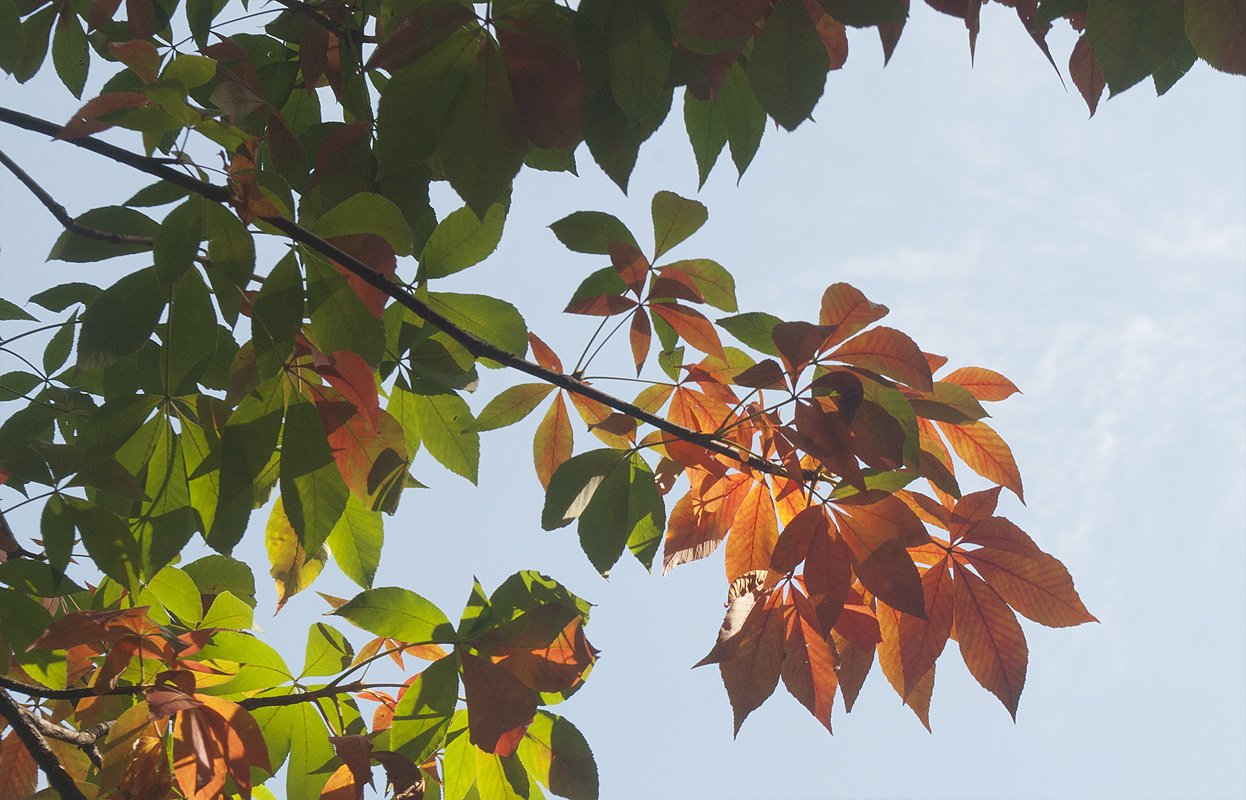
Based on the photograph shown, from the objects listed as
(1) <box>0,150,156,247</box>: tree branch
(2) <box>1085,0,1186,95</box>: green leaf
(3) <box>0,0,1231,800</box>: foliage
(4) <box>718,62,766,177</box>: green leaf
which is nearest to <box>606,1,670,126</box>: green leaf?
(3) <box>0,0,1231,800</box>: foliage

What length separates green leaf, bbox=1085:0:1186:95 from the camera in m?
0.83

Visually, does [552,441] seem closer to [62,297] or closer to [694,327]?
[694,327]

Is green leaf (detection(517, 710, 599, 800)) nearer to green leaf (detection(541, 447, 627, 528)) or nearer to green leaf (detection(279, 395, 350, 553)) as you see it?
green leaf (detection(541, 447, 627, 528))

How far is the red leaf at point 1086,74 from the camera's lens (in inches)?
41.9

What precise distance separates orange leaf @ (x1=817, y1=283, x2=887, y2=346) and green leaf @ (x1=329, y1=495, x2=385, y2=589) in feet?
2.29

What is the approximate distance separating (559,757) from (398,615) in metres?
0.33

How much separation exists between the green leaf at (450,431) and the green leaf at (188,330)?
33 cm

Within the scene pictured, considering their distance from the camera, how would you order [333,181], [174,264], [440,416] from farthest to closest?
[440,416] → [333,181] → [174,264]

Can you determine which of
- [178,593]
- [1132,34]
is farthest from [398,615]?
[1132,34]

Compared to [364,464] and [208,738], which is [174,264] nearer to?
[364,464]

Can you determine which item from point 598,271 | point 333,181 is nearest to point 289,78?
point 333,181

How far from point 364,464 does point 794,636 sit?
62 cm

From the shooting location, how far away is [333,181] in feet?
3.51

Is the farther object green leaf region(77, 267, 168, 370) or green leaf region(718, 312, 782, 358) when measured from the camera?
green leaf region(718, 312, 782, 358)
